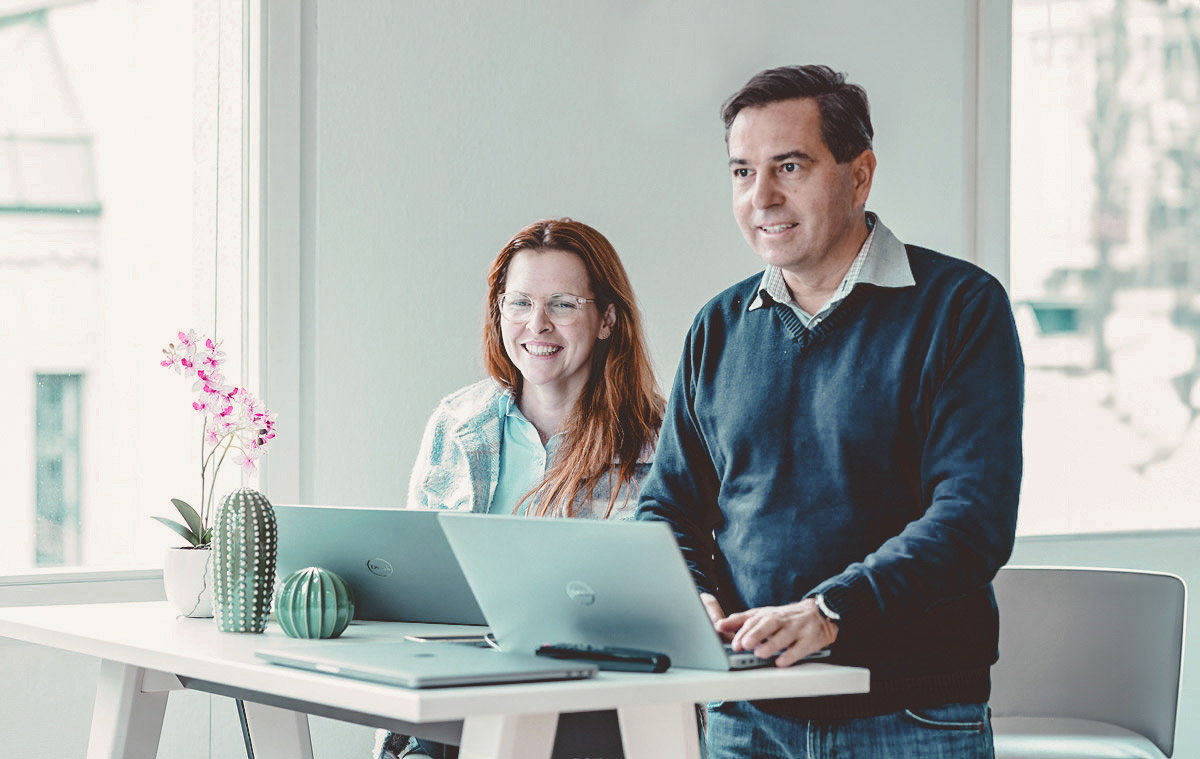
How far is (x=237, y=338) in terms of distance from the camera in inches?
120

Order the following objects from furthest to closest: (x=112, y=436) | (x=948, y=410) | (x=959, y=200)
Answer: (x=959, y=200) → (x=112, y=436) → (x=948, y=410)

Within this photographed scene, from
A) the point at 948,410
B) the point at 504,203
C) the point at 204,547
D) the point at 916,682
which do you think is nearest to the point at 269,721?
the point at 204,547

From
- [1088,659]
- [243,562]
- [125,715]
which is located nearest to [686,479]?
[243,562]

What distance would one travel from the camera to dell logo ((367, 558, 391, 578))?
1830mm

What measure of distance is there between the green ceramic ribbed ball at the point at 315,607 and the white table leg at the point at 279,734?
520 mm

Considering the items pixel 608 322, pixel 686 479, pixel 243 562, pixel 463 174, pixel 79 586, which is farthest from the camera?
pixel 463 174

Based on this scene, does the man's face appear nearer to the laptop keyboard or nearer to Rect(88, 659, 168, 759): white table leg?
the laptop keyboard

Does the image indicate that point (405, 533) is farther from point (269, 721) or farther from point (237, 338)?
point (237, 338)

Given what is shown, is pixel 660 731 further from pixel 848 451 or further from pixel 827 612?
pixel 848 451

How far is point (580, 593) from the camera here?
1384 millimetres

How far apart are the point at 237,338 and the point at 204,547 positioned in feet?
3.54

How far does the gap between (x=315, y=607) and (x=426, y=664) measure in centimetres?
40

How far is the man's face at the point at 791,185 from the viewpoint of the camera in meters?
1.80

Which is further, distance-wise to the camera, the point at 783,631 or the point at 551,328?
the point at 551,328
